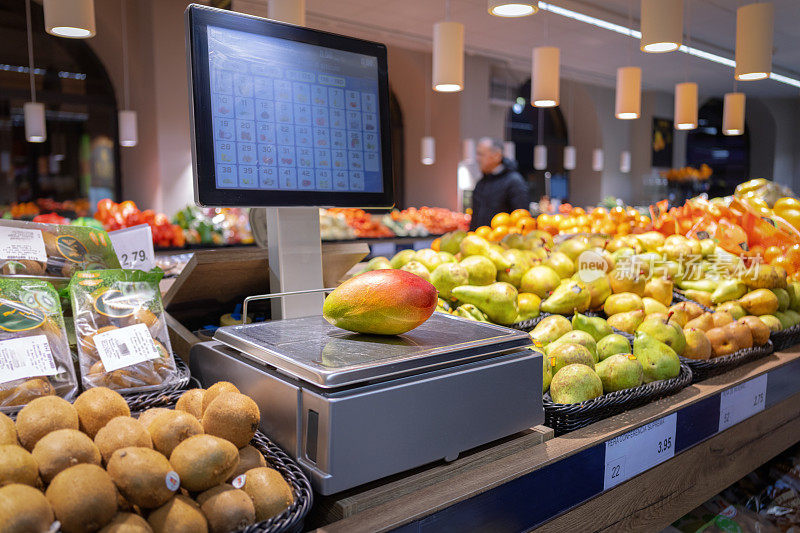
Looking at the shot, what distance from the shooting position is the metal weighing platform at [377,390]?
→ 0.80 metres

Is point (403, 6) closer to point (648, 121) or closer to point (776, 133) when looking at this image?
point (648, 121)

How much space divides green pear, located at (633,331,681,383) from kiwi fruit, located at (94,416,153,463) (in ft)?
3.62

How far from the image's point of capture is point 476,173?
404 inches

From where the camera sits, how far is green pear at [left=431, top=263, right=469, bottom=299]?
1.59 m

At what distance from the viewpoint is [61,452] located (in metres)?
0.68

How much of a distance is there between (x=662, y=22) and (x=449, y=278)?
8.59 feet

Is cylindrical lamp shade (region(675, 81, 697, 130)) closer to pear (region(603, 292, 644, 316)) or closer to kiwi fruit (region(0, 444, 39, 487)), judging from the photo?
pear (region(603, 292, 644, 316))

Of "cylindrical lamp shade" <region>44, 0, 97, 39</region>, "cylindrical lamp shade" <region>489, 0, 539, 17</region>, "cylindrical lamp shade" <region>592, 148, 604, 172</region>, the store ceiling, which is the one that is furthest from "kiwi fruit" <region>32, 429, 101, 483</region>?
"cylindrical lamp shade" <region>592, 148, 604, 172</region>

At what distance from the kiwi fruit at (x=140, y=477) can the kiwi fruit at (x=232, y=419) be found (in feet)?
0.36

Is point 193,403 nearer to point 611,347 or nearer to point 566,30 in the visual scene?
point 611,347

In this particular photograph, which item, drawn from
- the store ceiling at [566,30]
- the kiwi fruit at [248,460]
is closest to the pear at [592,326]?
the kiwi fruit at [248,460]

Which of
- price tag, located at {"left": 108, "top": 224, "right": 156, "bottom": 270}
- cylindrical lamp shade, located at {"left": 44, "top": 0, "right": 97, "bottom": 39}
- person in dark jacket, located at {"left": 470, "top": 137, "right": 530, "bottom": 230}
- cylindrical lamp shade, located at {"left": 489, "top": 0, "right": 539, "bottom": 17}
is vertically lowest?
price tag, located at {"left": 108, "top": 224, "right": 156, "bottom": 270}

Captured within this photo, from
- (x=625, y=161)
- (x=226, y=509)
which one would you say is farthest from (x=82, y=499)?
(x=625, y=161)

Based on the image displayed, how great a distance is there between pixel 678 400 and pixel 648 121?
13385 millimetres
